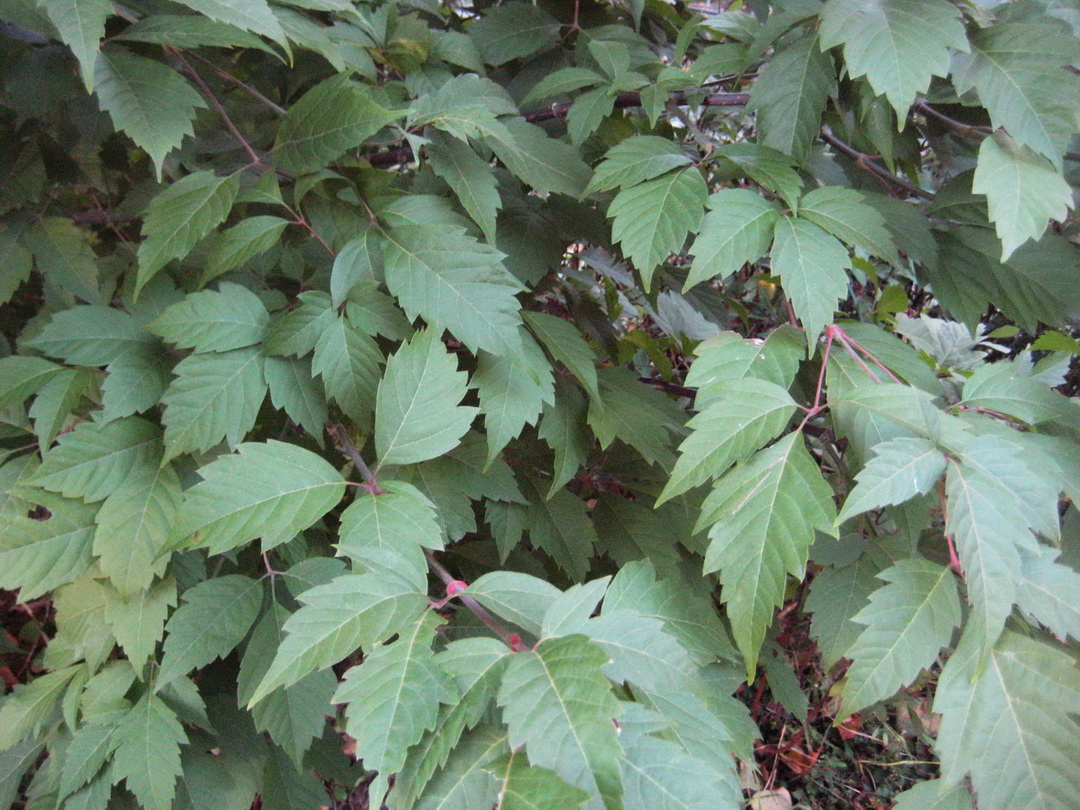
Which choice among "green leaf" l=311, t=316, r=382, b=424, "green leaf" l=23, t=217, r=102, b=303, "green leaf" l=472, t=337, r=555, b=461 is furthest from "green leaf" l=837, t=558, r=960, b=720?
"green leaf" l=23, t=217, r=102, b=303

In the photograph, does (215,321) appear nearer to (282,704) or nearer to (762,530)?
(282,704)

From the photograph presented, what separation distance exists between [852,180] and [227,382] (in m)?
0.91

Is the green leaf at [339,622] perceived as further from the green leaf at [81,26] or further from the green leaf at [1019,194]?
Result: the green leaf at [1019,194]

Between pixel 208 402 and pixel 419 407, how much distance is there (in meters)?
0.25

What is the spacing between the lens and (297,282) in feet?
3.44

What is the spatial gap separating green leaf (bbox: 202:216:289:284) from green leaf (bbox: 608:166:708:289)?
16.5 inches

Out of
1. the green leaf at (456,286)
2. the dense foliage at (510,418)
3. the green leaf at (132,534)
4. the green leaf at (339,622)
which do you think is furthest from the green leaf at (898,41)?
the green leaf at (132,534)

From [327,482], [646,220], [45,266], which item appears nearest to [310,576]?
[327,482]

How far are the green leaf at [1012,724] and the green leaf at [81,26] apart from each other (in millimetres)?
925

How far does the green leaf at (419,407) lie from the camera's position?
0.72 meters

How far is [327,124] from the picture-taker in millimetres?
794

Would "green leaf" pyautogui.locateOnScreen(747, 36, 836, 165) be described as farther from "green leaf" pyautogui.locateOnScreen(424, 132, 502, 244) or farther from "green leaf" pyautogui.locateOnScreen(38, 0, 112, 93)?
"green leaf" pyautogui.locateOnScreen(38, 0, 112, 93)

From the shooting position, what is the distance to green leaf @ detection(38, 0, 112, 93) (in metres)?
0.61

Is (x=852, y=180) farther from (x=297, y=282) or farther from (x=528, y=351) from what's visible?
(x=297, y=282)
